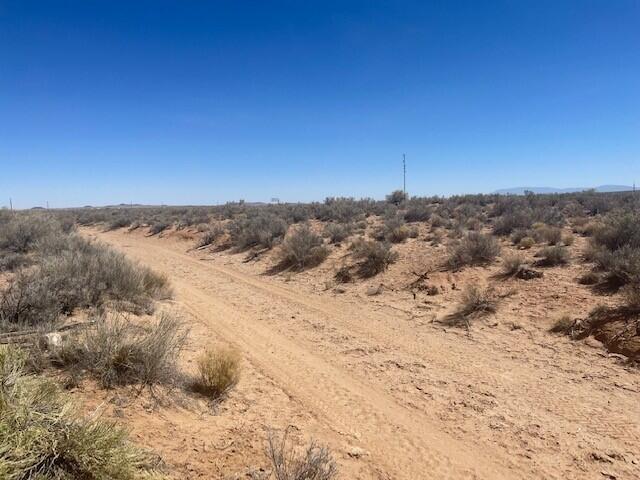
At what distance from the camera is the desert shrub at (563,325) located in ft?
25.0

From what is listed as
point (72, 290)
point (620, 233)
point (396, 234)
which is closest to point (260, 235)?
point (396, 234)

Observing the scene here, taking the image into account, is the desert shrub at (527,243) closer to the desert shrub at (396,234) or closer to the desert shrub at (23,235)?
the desert shrub at (396,234)

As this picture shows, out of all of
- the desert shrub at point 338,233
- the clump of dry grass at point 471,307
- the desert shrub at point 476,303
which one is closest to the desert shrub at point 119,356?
the clump of dry grass at point 471,307

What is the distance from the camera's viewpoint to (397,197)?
36031 millimetres

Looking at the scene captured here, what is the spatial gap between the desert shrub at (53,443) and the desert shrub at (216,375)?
192 cm

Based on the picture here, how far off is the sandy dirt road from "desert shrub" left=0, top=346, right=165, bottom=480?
2.01 metres

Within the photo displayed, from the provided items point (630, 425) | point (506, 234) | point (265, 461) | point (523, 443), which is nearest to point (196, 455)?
point (265, 461)

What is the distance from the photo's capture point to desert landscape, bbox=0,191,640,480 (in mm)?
3592

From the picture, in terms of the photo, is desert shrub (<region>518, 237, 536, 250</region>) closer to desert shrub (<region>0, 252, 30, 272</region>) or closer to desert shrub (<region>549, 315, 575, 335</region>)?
desert shrub (<region>549, 315, 575, 335</region>)

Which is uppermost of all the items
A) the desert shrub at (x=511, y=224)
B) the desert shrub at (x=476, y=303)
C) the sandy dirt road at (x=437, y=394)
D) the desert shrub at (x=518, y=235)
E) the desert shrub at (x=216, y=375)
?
the desert shrub at (x=511, y=224)

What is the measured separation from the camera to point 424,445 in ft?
14.4

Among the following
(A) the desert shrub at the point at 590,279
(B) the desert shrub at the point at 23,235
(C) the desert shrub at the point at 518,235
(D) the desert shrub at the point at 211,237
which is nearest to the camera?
(A) the desert shrub at the point at 590,279

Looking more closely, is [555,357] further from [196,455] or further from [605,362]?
[196,455]

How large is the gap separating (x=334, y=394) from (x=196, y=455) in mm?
2216
